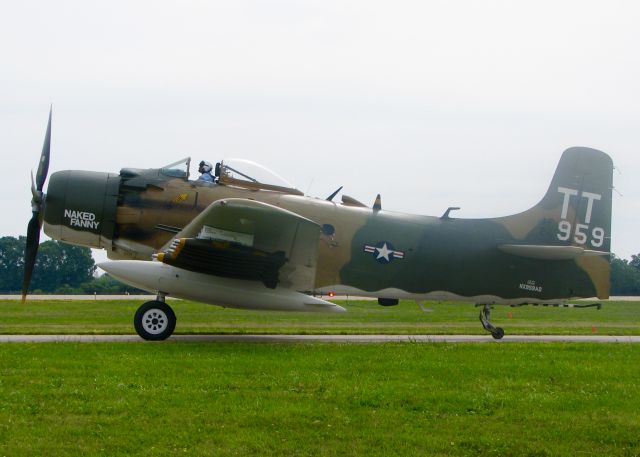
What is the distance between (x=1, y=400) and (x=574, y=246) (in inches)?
492

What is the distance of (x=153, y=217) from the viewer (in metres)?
15.3

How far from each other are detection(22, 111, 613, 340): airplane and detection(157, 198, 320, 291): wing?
23 millimetres

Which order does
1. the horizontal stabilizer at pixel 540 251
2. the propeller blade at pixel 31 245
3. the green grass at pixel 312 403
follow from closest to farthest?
the green grass at pixel 312 403
the propeller blade at pixel 31 245
the horizontal stabilizer at pixel 540 251

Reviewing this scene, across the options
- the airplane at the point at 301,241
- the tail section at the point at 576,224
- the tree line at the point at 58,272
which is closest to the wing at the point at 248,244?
the airplane at the point at 301,241

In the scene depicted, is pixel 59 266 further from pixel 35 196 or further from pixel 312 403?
pixel 312 403

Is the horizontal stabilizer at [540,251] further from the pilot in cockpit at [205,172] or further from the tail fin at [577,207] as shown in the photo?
the pilot in cockpit at [205,172]

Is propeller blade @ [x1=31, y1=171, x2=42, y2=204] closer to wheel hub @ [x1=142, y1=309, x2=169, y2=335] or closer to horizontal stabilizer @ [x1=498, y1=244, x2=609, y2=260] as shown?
wheel hub @ [x1=142, y1=309, x2=169, y2=335]

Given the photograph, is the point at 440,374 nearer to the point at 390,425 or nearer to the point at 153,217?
the point at 390,425

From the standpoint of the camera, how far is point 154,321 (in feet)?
47.8

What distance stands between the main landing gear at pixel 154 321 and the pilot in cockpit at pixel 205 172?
8.04ft

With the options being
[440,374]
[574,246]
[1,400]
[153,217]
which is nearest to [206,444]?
[1,400]

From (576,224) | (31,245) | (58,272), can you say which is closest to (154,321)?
(31,245)

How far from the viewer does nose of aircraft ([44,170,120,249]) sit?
1531 cm

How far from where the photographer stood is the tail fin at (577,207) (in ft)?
56.3
